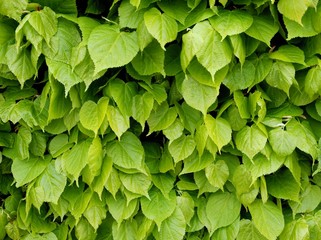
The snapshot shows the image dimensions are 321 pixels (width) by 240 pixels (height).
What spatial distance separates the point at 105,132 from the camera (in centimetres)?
184

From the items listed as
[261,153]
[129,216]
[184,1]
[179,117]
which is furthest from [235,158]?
[184,1]

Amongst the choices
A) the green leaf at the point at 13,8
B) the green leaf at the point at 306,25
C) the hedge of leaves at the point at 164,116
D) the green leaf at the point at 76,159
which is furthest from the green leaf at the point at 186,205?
the green leaf at the point at 13,8

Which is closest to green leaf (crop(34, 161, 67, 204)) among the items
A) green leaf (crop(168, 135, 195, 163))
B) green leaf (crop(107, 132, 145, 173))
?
green leaf (crop(107, 132, 145, 173))

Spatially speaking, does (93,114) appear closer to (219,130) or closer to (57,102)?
(57,102)

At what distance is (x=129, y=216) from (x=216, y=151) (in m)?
0.45

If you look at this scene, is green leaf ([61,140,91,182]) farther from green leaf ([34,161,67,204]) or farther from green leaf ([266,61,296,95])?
green leaf ([266,61,296,95])

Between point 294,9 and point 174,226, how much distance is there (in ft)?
3.17

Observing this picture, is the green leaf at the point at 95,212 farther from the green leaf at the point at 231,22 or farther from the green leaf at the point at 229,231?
the green leaf at the point at 231,22

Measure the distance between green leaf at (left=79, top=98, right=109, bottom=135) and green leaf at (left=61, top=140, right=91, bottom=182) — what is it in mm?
116

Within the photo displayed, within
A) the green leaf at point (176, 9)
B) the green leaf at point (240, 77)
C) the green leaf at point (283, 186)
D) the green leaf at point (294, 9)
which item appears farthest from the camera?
the green leaf at point (283, 186)

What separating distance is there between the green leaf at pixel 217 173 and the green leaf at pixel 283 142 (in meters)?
0.22

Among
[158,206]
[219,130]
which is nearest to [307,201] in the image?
[219,130]

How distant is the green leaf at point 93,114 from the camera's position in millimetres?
1739

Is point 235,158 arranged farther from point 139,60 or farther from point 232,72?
point 139,60
